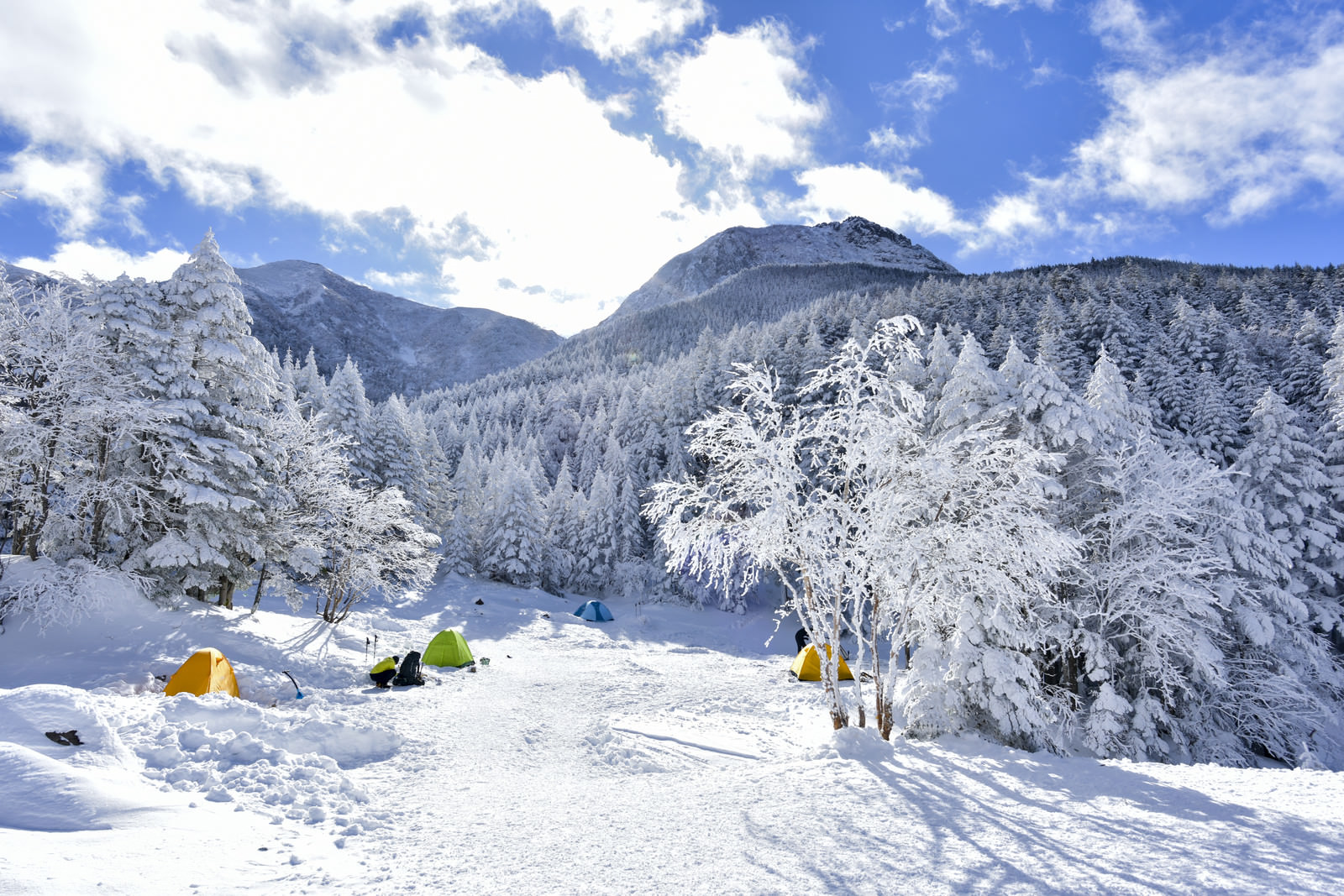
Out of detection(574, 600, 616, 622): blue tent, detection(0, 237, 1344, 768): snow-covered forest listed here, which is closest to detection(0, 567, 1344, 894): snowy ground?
detection(0, 237, 1344, 768): snow-covered forest

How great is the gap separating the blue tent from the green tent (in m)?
17.0

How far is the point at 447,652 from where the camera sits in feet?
66.9

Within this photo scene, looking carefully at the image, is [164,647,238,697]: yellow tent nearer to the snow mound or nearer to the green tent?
the snow mound

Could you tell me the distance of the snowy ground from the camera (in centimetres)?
533

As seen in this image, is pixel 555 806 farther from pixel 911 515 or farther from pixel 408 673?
pixel 408 673

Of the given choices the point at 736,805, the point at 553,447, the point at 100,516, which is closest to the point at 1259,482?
the point at 736,805

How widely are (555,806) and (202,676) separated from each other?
31.2ft

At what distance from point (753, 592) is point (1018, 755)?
35293mm

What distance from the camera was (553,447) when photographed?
2830 inches

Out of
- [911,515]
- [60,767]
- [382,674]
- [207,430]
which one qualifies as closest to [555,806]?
[60,767]

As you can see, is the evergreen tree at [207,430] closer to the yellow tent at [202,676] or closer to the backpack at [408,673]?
the yellow tent at [202,676]

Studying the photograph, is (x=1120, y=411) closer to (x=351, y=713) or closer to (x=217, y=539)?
(x=351, y=713)

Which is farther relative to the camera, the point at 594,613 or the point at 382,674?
the point at 594,613

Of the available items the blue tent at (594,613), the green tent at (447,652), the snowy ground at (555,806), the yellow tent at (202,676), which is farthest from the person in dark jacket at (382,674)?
the blue tent at (594,613)
